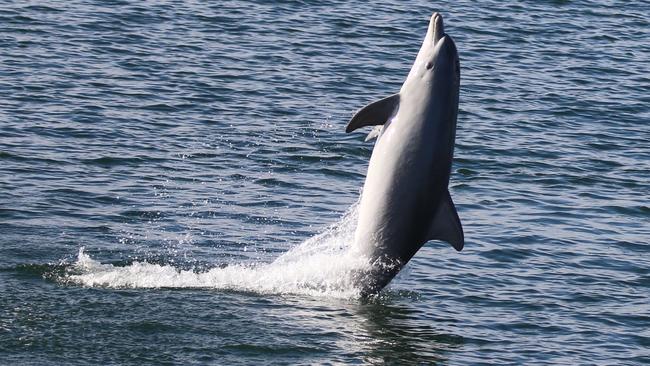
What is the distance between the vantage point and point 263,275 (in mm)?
18812

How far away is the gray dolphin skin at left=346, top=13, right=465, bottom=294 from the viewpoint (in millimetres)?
16594

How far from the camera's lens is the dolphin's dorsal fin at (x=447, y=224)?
1661 cm

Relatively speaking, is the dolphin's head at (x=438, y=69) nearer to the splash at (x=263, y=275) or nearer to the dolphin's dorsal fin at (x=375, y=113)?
the dolphin's dorsal fin at (x=375, y=113)

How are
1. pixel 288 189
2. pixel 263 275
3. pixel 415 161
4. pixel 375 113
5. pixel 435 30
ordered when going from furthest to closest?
pixel 288 189, pixel 263 275, pixel 435 30, pixel 375 113, pixel 415 161

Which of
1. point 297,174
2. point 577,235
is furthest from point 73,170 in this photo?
point 577,235

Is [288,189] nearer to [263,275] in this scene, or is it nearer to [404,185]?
[263,275]

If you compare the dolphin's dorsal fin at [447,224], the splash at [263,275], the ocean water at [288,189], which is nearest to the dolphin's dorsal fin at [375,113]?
the dolphin's dorsal fin at [447,224]

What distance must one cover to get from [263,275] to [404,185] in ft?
10.1

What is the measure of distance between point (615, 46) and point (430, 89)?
2290 centimetres

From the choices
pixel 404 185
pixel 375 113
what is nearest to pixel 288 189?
pixel 375 113

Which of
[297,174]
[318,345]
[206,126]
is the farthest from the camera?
[206,126]

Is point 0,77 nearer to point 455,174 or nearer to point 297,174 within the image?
point 297,174

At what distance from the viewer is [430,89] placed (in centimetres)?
1672

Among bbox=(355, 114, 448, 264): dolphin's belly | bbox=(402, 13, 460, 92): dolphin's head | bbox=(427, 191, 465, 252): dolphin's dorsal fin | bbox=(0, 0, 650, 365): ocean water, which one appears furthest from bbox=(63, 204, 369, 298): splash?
bbox=(402, 13, 460, 92): dolphin's head
